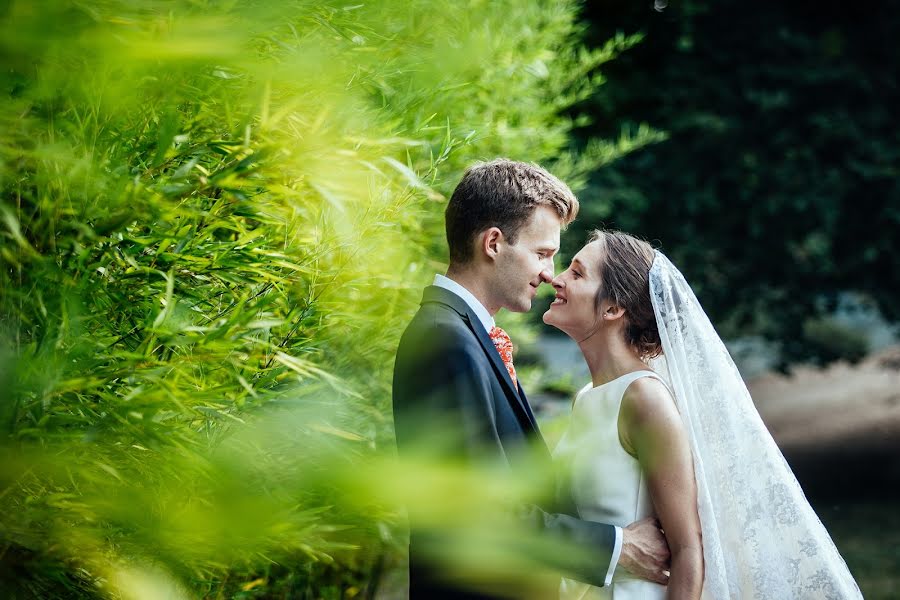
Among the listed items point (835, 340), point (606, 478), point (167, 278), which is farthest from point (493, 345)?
point (835, 340)

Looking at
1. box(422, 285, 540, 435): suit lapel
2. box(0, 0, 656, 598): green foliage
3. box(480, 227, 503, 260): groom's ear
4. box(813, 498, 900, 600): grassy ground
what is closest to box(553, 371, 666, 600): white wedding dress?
box(422, 285, 540, 435): suit lapel

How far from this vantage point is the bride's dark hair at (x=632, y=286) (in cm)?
263

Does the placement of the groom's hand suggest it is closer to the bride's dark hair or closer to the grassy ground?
the bride's dark hair

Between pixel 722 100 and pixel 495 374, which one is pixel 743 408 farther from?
pixel 722 100

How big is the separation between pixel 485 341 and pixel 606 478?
1.76 feet

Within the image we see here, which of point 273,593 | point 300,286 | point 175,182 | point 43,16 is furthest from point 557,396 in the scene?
point 43,16

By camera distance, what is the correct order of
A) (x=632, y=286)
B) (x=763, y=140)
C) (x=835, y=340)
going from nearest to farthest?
(x=632, y=286) → (x=763, y=140) → (x=835, y=340)

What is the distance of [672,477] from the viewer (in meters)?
2.39

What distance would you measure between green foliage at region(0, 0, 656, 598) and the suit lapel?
0.32 metres

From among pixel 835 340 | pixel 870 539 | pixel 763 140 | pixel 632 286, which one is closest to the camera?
pixel 632 286

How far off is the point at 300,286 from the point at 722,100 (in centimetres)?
877

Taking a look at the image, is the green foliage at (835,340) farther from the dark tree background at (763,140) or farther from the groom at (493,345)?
the groom at (493,345)

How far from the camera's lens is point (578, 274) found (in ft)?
8.82

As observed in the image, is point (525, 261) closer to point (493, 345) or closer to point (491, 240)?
point (491, 240)
